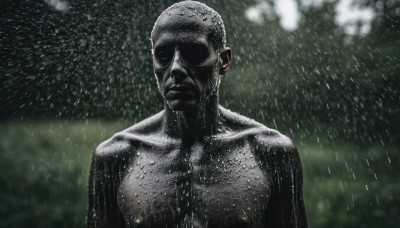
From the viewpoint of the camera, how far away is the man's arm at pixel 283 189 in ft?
8.73

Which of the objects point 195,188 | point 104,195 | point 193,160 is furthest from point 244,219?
point 104,195

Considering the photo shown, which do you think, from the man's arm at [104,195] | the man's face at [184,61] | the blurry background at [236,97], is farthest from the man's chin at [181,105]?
the blurry background at [236,97]

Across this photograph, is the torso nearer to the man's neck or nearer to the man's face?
the man's neck

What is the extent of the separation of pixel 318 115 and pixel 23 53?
2.98 m

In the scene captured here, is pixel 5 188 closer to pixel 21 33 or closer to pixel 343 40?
pixel 21 33

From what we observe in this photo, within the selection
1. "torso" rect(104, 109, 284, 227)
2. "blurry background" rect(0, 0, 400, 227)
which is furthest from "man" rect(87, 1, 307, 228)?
"blurry background" rect(0, 0, 400, 227)

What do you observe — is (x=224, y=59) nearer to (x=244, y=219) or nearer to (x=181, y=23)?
(x=181, y=23)

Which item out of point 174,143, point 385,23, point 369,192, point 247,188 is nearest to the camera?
point 247,188

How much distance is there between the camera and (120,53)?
6.51m

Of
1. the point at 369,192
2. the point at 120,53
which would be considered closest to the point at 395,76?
the point at 369,192

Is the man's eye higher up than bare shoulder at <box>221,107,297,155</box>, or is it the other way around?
the man's eye

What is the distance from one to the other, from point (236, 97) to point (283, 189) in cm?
367

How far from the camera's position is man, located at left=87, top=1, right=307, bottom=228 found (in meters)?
2.55

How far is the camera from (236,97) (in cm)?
630
